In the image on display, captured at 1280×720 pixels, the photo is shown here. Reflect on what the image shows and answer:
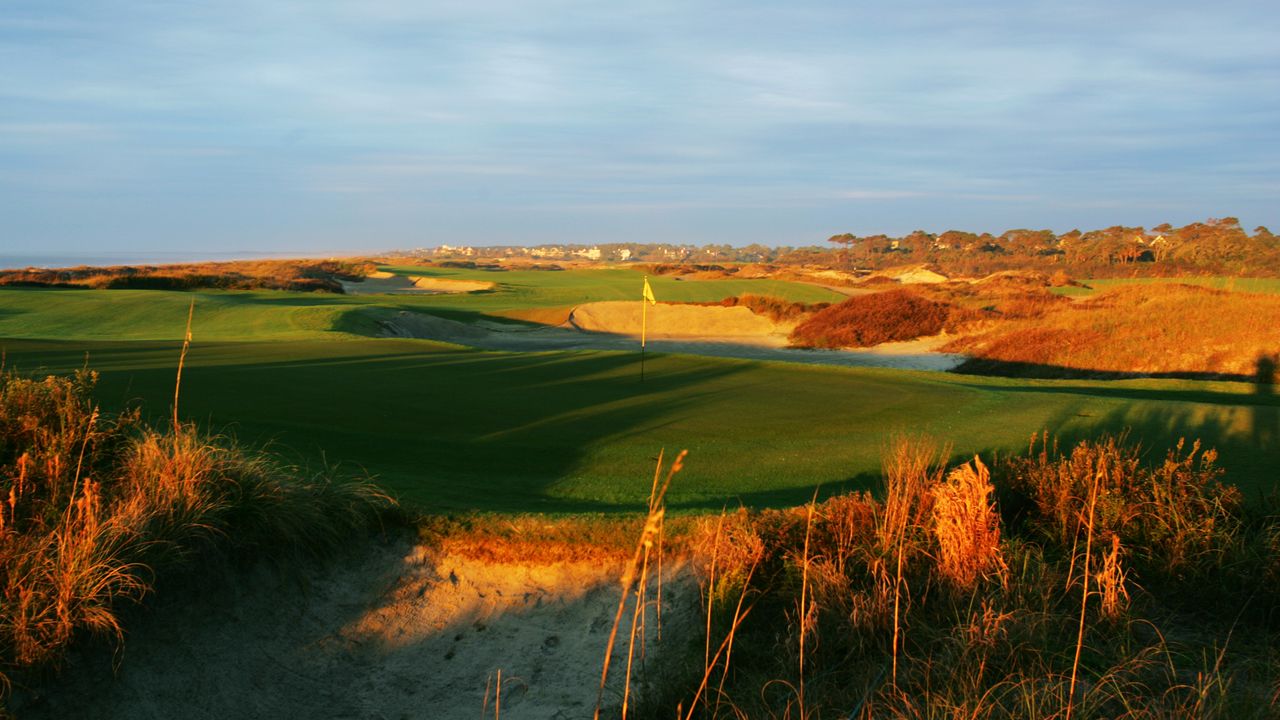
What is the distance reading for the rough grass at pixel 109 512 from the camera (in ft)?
17.0

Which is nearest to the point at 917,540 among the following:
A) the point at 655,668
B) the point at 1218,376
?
the point at 655,668

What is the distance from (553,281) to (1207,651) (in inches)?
2683

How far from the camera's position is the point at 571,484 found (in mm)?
8562

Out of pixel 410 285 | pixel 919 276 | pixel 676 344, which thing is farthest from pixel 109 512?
pixel 919 276

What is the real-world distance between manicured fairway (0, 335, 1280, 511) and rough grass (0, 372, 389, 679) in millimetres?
1119

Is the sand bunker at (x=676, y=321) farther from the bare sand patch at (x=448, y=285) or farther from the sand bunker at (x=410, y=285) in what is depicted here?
the bare sand patch at (x=448, y=285)

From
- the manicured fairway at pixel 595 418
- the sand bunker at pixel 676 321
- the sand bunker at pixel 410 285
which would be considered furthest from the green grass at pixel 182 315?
the sand bunker at pixel 410 285

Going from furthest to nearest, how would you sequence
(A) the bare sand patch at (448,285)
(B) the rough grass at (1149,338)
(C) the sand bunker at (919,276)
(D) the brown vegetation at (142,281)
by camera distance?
(C) the sand bunker at (919,276)
(A) the bare sand patch at (448,285)
(D) the brown vegetation at (142,281)
(B) the rough grass at (1149,338)

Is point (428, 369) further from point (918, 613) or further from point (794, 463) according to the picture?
point (918, 613)

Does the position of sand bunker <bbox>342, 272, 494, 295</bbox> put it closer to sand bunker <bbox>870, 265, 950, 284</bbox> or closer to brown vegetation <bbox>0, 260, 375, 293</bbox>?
brown vegetation <bbox>0, 260, 375, 293</bbox>

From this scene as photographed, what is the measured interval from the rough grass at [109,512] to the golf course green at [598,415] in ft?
3.38

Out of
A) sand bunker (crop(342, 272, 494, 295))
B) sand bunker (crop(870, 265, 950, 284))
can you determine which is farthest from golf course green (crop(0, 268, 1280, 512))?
sand bunker (crop(870, 265, 950, 284))

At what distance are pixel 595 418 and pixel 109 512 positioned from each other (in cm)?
615

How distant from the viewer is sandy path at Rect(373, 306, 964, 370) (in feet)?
102
